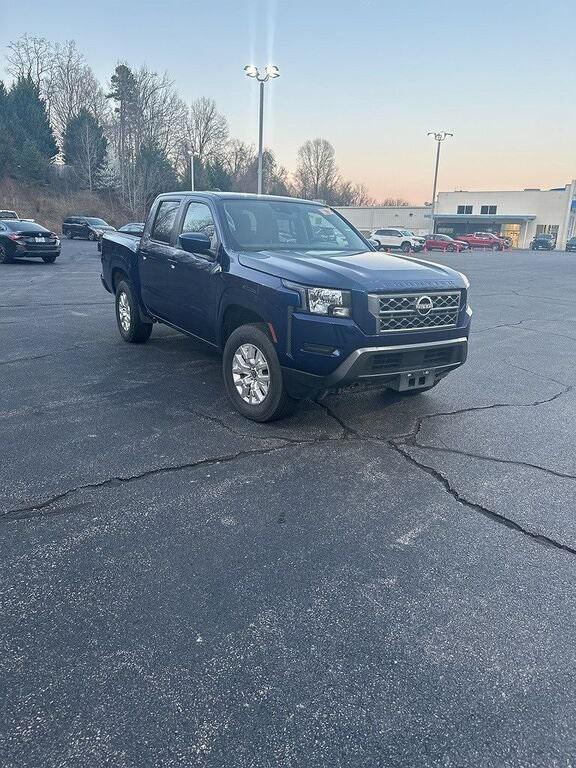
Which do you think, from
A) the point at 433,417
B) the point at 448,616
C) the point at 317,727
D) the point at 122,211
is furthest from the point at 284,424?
the point at 122,211

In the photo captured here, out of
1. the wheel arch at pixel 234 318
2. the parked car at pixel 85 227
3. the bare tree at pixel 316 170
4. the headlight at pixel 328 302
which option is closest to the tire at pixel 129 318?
the wheel arch at pixel 234 318

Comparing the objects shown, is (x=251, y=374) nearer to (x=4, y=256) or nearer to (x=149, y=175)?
(x=4, y=256)

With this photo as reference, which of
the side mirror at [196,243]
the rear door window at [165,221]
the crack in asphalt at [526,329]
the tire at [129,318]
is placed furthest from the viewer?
the crack in asphalt at [526,329]

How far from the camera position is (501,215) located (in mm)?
71750

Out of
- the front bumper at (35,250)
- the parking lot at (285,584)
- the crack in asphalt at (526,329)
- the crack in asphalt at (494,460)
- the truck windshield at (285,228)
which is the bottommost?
the parking lot at (285,584)

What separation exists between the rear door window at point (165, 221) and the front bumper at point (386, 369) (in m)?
2.92

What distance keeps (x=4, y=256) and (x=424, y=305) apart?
67.7ft

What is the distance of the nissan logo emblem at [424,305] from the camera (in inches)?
176

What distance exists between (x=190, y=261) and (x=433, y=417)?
9.73 feet

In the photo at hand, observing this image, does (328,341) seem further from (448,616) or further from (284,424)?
Answer: (448,616)

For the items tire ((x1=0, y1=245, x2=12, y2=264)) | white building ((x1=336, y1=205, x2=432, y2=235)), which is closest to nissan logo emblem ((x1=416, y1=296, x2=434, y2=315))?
tire ((x1=0, y1=245, x2=12, y2=264))

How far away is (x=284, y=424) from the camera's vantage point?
493 centimetres

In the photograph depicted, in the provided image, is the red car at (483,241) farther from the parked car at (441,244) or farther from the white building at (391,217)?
the white building at (391,217)

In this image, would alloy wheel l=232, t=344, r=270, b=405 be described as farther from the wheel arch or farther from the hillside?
the hillside
